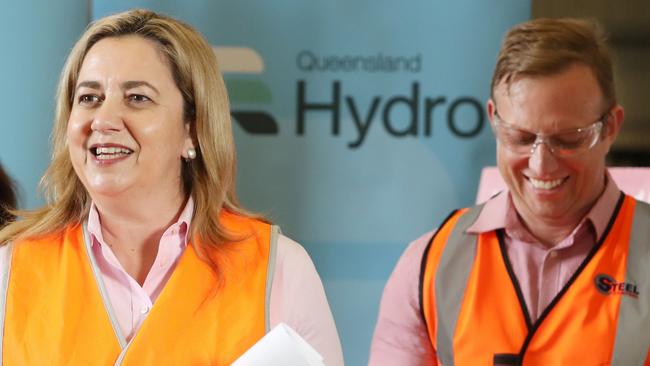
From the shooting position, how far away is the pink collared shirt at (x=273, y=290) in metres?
2.19

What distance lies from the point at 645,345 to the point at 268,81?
7.77 ft

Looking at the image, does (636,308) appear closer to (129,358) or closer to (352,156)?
(129,358)

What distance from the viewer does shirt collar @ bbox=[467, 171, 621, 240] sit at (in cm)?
258

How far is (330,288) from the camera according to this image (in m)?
4.48

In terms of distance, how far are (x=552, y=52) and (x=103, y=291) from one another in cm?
116

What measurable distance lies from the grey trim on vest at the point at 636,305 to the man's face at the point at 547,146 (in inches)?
5.3

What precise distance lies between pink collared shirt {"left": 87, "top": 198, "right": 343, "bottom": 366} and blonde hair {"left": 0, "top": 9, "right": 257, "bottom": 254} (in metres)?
0.07

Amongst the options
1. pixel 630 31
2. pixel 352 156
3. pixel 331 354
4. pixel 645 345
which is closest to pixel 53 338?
pixel 331 354

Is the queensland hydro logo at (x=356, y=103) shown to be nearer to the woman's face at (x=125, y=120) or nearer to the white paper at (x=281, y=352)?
the woman's face at (x=125, y=120)

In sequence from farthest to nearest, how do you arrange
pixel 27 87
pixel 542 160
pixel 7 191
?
1. pixel 27 87
2. pixel 7 191
3. pixel 542 160

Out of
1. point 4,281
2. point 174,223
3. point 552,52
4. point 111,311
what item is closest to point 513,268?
point 552,52

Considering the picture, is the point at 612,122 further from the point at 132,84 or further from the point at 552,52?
the point at 132,84

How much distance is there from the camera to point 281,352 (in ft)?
6.36

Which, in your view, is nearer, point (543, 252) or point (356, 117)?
point (543, 252)
